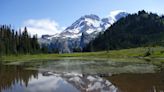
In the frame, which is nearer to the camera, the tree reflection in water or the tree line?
the tree reflection in water

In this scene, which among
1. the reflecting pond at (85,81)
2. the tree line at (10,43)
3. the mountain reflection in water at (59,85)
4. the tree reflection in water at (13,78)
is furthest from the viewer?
the tree line at (10,43)

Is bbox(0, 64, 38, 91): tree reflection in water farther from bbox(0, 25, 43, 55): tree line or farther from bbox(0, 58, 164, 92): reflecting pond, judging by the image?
bbox(0, 25, 43, 55): tree line

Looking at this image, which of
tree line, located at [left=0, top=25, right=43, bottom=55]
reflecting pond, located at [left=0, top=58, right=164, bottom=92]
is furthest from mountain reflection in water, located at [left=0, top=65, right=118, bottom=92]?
tree line, located at [left=0, top=25, right=43, bottom=55]

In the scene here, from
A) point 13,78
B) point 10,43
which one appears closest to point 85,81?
point 13,78

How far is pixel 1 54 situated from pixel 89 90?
135 meters

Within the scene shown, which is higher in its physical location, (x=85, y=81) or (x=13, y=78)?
(x=13, y=78)

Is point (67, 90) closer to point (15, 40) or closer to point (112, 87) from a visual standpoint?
point (112, 87)

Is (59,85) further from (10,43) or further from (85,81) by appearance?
(10,43)

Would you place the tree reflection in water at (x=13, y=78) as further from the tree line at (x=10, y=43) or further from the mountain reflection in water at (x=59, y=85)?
the tree line at (x=10, y=43)

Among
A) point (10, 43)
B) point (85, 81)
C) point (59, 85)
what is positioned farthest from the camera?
point (10, 43)

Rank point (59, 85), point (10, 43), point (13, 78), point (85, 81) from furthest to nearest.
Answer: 1. point (10, 43)
2. point (13, 78)
3. point (85, 81)
4. point (59, 85)

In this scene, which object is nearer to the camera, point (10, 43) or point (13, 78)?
point (13, 78)

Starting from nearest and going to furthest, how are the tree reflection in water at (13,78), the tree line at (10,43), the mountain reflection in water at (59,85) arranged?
the mountain reflection in water at (59,85) < the tree reflection in water at (13,78) < the tree line at (10,43)

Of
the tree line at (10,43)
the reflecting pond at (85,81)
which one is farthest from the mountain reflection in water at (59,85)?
the tree line at (10,43)
